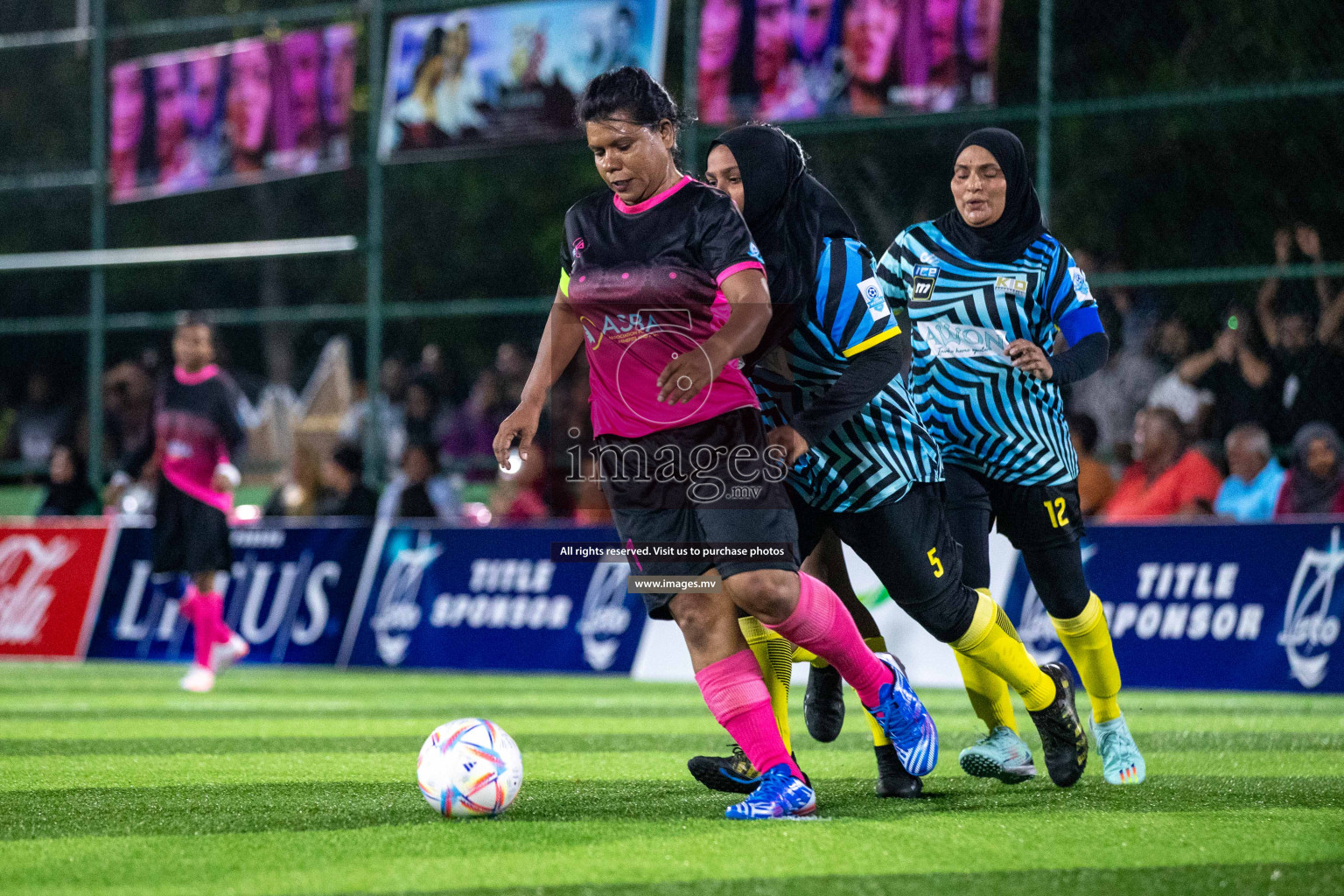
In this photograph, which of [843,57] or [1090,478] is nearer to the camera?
[1090,478]

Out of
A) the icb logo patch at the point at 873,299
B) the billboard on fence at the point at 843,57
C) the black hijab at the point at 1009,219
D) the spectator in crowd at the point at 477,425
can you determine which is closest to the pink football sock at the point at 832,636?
the icb logo patch at the point at 873,299

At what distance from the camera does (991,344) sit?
598 centimetres

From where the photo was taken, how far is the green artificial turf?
4.07 metres

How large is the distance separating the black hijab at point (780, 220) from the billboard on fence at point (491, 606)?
7028 mm

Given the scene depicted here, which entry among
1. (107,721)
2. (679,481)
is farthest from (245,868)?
(107,721)

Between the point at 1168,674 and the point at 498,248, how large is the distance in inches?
671

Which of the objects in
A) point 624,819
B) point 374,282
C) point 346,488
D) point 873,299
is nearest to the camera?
point 624,819

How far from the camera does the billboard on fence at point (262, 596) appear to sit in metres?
13.7

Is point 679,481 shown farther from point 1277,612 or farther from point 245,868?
point 1277,612

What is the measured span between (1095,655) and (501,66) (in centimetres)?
954

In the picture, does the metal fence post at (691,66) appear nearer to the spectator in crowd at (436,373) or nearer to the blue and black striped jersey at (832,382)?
the spectator in crowd at (436,373)

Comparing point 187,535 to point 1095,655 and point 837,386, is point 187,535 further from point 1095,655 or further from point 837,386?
point 837,386

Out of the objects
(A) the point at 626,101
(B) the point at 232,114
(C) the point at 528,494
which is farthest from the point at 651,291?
(B) the point at 232,114

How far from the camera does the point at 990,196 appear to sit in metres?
6.00
